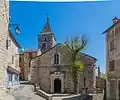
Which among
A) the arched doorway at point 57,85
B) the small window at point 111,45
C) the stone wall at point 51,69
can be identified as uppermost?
the small window at point 111,45

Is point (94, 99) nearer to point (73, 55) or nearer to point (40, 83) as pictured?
point (73, 55)

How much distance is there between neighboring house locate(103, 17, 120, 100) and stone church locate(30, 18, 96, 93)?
16.3 ft

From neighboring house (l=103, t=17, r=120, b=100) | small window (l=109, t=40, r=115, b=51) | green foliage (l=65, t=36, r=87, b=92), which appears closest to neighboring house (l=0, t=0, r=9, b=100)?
neighboring house (l=103, t=17, r=120, b=100)

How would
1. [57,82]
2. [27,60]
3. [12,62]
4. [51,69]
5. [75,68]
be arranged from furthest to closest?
[27,60]
[51,69]
[57,82]
[75,68]
[12,62]

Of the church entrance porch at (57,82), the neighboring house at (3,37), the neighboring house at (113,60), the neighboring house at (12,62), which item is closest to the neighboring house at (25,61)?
the church entrance porch at (57,82)

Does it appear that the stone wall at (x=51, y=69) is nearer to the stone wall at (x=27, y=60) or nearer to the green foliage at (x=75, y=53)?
the green foliage at (x=75, y=53)

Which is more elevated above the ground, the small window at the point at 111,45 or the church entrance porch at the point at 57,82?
the small window at the point at 111,45

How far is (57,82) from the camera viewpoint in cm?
2041

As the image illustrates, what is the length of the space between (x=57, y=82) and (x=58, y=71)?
36.3 inches

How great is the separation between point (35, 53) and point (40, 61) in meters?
3.69

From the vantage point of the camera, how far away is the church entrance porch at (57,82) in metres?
20.1

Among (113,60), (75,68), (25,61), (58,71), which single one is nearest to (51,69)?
(58,71)

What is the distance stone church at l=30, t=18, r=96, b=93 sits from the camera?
19.9 meters

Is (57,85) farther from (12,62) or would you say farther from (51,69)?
(12,62)
